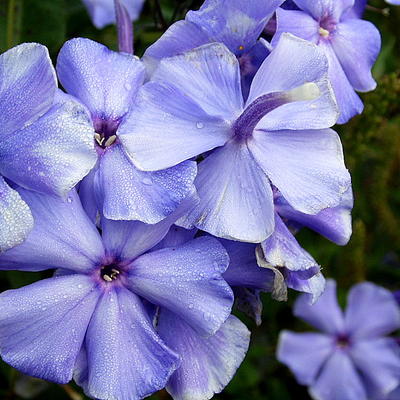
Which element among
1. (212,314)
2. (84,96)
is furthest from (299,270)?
(84,96)

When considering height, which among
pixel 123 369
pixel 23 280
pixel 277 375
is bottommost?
pixel 277 375

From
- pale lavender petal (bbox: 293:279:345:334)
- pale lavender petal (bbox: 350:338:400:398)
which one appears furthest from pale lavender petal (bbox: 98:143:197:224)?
pale lavender petal (bbox: 350:338:400:398)

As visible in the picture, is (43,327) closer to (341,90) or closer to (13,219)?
(13,219)

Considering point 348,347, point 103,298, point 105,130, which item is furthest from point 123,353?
point 348,347

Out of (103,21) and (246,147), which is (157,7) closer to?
(103,21)

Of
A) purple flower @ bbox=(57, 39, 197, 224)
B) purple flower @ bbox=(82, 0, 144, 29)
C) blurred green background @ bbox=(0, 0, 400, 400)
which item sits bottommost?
blurred green background @ bbox=(0, 0, 400, 400)

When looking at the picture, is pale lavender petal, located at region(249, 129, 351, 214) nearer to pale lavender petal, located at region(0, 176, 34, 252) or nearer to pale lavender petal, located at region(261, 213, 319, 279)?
pale lavender petal, located at region(261, 213, 319, 279)

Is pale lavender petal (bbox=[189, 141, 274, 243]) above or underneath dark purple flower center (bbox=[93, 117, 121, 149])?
underneath

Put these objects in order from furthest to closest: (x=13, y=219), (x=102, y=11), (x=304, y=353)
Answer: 1. (x=304, y=353)
2. (x=102, y=11)
3. (x=13, y=219)
